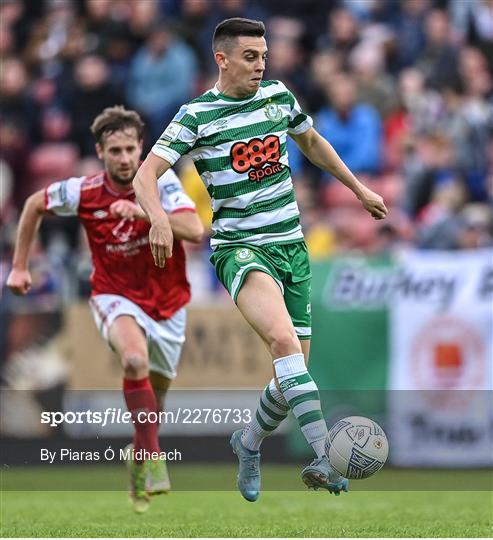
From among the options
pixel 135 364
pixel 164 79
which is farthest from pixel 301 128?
pixel 164 79

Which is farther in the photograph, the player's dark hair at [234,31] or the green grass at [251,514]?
the green grass at [251,514]

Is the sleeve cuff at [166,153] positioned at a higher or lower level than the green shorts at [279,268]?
higher

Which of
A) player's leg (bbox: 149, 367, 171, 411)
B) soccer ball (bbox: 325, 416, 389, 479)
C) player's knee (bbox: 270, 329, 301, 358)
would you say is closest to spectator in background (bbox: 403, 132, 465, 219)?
player's leg (bbox: 149, 367, 171, 411)

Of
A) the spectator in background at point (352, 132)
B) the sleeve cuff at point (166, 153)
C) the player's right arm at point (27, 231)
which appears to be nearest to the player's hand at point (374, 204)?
the sleeve cuff at point (166, 153)

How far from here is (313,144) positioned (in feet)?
29.2

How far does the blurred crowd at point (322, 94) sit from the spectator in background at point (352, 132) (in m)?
0.02

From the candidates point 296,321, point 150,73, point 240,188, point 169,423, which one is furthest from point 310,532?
point 150,73

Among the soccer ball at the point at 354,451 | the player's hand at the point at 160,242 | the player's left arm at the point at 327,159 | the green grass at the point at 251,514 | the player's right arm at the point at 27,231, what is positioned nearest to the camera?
the soccer ball at the point at 354,451

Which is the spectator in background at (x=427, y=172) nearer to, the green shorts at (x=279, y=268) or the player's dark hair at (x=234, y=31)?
the green shorts at (x=279, y=268)

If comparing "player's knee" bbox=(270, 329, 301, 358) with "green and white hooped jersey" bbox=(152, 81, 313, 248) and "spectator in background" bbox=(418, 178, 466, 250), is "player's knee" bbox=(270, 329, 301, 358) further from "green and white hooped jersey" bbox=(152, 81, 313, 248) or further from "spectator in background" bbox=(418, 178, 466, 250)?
"spectator in background" bbox=(418, 178, 466, 250)

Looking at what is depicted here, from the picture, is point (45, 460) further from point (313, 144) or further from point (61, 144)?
point (313, 144)

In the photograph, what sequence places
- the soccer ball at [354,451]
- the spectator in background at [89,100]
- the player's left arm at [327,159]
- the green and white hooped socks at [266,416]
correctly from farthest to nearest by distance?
the spectator in background at [89,100] < the player's left arm at [327,159] < the green and white hooped socks at [266,416] < the soccer ball at [354,451]

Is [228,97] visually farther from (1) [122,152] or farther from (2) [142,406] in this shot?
(2) [142,406]

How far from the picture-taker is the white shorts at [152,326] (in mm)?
10055
